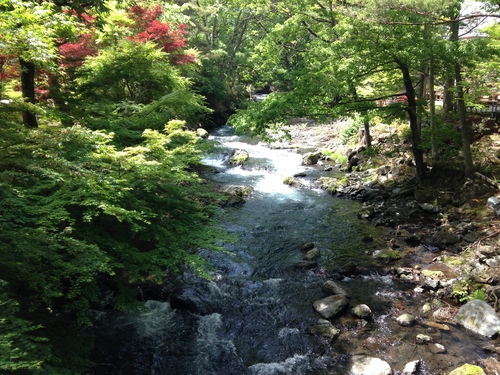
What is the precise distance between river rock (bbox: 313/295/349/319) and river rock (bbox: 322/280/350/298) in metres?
0.23

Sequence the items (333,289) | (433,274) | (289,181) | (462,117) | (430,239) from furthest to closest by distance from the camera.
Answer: (289,181) < (462,117) < (430,239) < (433,274) < (333,289)

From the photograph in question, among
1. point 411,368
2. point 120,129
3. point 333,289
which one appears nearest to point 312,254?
point 333,289

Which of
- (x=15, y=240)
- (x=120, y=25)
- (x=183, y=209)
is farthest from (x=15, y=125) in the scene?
(x=120, y=25)

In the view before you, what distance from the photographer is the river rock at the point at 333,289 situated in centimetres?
805

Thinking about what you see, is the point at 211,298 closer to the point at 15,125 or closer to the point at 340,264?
the point at 340,264

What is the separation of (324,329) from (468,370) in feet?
8.38

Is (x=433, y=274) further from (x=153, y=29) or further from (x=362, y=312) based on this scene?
(x=153, y=29)

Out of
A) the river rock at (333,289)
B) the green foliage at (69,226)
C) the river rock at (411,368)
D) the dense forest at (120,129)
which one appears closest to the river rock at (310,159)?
the dense forest at (120,129)

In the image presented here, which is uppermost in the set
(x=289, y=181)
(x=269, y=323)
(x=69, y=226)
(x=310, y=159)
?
(x=69, y=226)

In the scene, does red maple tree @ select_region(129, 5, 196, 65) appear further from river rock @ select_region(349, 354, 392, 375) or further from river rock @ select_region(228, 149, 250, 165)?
river rock @ select_region(349, 354, 392, 375)

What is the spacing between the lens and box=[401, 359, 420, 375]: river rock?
18.9 feet

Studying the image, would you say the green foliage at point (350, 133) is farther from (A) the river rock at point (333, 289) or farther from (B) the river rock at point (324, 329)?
(B) the river rock at point (324, 329)

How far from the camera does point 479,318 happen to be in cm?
682

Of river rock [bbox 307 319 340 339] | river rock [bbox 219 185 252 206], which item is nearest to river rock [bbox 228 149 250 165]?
river rock [bbox 219 185 252 206]
